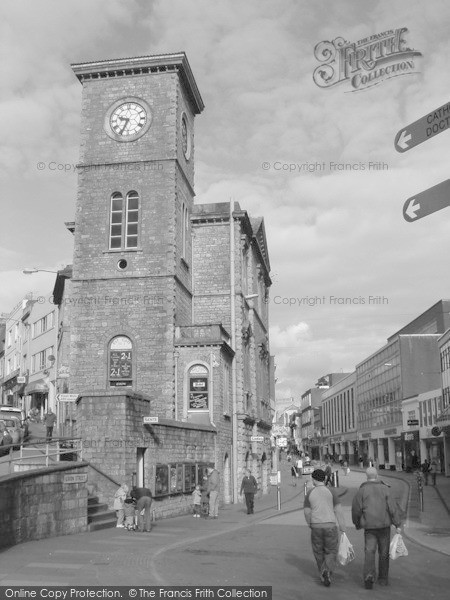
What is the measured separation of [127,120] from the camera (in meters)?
33.6

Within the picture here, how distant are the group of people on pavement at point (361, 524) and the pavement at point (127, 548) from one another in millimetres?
798

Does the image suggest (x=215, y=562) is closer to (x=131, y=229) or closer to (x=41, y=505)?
(x=41, y=505)

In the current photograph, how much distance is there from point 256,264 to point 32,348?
87.8ft

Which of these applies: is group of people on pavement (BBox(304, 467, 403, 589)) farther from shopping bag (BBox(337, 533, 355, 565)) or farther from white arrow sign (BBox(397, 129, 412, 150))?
white arrow sign (BBox(397, 129, 412, 150))

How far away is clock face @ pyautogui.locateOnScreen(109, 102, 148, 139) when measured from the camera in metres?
33.4

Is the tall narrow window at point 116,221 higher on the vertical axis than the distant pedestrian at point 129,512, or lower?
higher

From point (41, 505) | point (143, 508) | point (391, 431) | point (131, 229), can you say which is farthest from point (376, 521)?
point (391, 431)

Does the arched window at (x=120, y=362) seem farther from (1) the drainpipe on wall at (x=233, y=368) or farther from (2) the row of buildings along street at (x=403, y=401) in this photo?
(2) the row of buildings along street at (x=403, y=401)

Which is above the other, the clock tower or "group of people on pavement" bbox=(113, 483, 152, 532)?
the clock tower

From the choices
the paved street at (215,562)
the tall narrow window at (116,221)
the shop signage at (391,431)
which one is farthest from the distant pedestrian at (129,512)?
the shop signage at (391,431)

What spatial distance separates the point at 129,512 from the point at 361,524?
8877 mm

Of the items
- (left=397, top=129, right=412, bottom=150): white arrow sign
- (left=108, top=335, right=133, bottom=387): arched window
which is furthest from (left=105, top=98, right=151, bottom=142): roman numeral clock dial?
(left=397, top=129, right=412, bottom=150): white arrow sign

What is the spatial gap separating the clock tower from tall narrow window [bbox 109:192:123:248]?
0.05 metres

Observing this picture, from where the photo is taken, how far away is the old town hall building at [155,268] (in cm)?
3086
